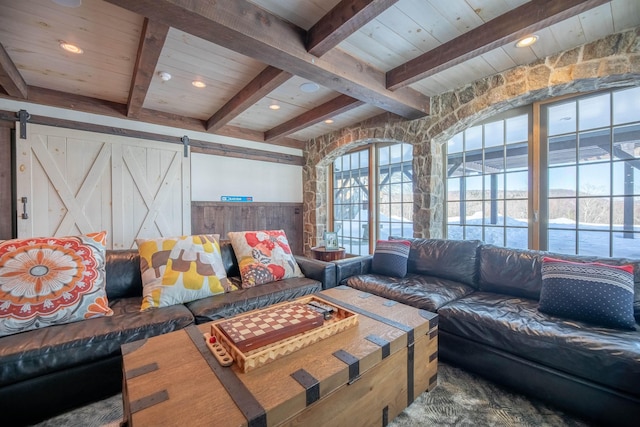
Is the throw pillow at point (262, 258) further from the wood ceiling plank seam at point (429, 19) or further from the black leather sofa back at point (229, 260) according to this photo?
the wood ceiling plank seam at point (429, 19)

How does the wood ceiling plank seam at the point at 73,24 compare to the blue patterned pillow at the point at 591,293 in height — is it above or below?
above

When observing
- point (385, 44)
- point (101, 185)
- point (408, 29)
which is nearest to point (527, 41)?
point (408, 29)

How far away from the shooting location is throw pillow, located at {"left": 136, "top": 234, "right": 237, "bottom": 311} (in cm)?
203

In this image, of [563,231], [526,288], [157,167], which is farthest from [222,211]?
[563,231]

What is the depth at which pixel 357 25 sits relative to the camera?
1.87 metres

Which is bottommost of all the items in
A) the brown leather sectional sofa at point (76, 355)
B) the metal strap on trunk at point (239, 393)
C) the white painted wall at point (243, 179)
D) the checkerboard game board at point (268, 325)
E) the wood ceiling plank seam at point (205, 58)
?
the brown leather sectional sofa at point (76, 355)

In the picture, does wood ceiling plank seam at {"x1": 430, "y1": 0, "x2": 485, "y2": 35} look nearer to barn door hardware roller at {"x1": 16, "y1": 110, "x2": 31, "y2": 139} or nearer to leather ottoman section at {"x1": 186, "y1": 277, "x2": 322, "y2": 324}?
leather ottoman section at {"x1": 186, "y1": 277, "x2": 322, "y2": 324}

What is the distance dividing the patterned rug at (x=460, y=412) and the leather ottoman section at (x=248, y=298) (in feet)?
2.14

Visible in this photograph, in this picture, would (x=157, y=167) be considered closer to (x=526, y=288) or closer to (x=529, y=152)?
(x=526, y=288)

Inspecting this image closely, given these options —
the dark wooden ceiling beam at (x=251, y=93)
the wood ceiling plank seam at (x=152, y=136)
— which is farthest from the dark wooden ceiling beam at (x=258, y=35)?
the wood ceiling plank seam at (x=152, y=136)

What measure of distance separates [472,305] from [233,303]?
178cm

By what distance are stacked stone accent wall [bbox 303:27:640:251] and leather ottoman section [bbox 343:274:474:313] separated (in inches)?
42.5

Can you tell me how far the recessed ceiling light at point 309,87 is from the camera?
2.98 metres

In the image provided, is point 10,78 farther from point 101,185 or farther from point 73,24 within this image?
point 101,185
